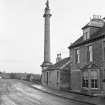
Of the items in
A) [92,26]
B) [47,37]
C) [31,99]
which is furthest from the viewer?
[47,37]

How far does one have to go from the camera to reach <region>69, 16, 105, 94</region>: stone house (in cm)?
2602

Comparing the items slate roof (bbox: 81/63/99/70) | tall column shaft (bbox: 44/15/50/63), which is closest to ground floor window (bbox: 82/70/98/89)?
slate roof (bbox: 81/63/99/70)

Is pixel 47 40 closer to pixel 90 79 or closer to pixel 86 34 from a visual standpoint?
pixel 86 34

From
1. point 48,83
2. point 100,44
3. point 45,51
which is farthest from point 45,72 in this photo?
point 100,44

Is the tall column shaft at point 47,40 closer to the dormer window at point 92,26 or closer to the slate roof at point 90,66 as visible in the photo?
the dormer window at point 92,26

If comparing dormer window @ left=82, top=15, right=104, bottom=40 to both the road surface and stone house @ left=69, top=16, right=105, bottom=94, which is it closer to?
stone house @ left=69, top=16, right=105, bottom=94

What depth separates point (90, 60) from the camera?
2833 centimetres

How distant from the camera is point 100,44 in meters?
26.0

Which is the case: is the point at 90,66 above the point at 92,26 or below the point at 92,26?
below

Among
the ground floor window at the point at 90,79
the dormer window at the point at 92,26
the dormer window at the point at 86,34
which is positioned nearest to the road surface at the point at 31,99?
the ground floor window at the point at 90,79

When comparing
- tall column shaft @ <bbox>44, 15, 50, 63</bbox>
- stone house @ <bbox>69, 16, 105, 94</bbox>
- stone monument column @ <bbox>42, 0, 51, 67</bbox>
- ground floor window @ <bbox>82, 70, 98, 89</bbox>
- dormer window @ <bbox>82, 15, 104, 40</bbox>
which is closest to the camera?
stone house @ <bbox>69, 16, 105, 94</bbox>

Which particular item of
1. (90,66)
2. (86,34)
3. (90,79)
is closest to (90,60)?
(90,66)

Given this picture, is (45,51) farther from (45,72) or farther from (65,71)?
(65,71)

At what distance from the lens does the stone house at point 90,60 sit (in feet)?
85.4
